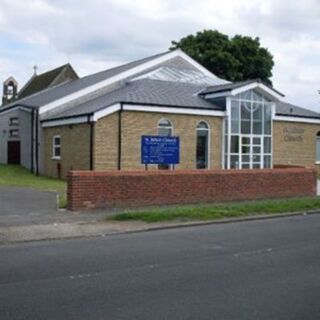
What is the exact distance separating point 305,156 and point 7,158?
63.2 feet

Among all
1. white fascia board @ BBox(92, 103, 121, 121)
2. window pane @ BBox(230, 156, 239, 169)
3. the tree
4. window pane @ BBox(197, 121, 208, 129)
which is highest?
the tree

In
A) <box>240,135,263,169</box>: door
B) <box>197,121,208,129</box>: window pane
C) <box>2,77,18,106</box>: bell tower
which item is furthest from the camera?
<box>2,77,18,106</box>: bell tower

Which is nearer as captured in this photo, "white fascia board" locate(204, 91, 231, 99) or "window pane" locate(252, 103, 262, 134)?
"white fascia board" locate(204, 91, 231, 99)

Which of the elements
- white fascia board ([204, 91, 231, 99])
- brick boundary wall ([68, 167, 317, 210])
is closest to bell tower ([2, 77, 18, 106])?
white fascia board ([204, 91, 231, 99])

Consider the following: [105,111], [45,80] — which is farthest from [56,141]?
[45,80]

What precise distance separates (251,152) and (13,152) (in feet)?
53.4

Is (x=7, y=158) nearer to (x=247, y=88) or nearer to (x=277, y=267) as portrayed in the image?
(x=247, y=88)

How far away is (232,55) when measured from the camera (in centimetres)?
5569

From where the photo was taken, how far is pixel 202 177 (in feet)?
60.9

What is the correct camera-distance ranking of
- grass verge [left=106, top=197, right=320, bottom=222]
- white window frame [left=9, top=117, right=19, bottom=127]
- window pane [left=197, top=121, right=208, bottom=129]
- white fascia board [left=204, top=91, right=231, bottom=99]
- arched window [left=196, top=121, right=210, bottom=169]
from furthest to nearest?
1. white window frame [left=9, top=117, right=19, bottom=127]
2. white fascia board [left=204, top=91, right=231, bottom=99]
3. arched window [left=196, top=121, right=210, bottom=169]
4. window pane [left=197, top=121, right=208, bottom=129]
5. grass verge [left=106, top=197, right=320, bottom=222]

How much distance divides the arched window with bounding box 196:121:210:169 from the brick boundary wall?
29.8ft

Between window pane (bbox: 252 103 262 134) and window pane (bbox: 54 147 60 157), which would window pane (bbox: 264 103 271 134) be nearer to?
window pane (bbox: 252 103 262 134)

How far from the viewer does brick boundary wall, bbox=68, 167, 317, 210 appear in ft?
52.8

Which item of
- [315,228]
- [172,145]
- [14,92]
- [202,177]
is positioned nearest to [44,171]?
[172,145]
